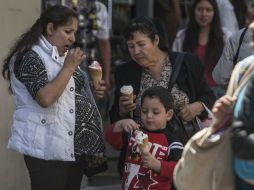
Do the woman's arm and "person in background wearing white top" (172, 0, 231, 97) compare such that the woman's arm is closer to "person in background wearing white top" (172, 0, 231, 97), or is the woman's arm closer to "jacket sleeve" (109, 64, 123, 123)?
"jacket sleeve" (109, 64, 123, 123)

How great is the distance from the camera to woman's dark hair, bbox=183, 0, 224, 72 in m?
7.72

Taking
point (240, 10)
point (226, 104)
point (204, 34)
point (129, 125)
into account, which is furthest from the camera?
point (240, 10)

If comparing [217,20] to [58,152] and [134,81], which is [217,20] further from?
[58,152]

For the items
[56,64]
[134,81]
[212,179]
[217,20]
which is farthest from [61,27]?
[217,20]

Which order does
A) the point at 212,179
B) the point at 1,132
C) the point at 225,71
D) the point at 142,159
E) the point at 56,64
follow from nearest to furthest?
the point at 212,179 < the point at 142,159 < the point at 56,64 < the point at 225,71 < the point at 1,132

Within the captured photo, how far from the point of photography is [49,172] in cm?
548

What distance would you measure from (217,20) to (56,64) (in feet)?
9.92

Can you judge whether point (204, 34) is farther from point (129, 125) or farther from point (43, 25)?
point (129, 125)

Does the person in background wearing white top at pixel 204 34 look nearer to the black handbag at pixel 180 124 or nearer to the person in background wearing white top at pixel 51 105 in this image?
the black handbag at pixel 180 124

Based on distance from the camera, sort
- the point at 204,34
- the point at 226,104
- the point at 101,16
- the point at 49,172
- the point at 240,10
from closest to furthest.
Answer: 1. the point at 226,104
2. the point at 49,172
3. the point at 204,34
4. the point at 240,10
5. the point at 101,16

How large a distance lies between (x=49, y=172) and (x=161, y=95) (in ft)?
3.18

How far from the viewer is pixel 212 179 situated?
3963 millimetres

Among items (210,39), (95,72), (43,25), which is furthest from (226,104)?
(210,39)

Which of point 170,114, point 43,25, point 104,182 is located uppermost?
point 43,25
